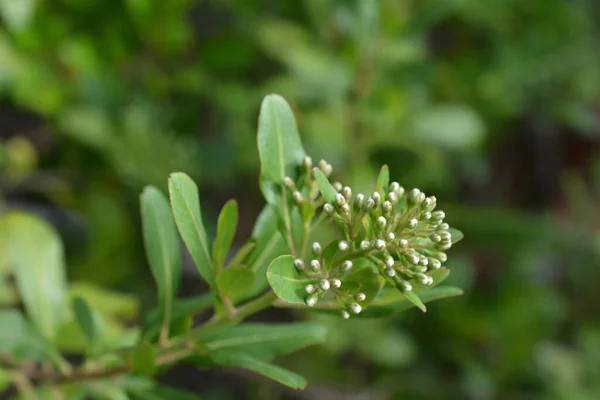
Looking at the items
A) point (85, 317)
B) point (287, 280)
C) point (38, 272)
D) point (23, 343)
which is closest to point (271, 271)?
point (287, 280)

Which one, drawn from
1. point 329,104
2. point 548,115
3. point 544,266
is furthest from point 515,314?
point 329,104

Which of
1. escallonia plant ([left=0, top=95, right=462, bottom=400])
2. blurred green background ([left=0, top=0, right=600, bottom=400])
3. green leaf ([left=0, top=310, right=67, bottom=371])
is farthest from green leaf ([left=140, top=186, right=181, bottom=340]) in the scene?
blurred green background ([left=0, top=0, right=600, bottom=400])

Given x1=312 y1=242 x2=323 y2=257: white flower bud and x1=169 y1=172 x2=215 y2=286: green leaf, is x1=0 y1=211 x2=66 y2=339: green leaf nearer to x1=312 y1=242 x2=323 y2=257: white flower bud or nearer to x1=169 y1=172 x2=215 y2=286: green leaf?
x1=169 y1=172 x2=215 y2=286: green leaf

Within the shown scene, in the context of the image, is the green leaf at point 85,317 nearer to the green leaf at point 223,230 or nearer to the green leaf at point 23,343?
the green leaf at point 23,343

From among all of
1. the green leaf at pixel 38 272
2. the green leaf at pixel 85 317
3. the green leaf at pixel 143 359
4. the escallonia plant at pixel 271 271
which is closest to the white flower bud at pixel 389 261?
the escallonia plant at pixel 271 271

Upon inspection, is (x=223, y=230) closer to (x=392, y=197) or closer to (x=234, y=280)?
(x=234, y=280)

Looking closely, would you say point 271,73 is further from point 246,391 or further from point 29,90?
point 246,391
